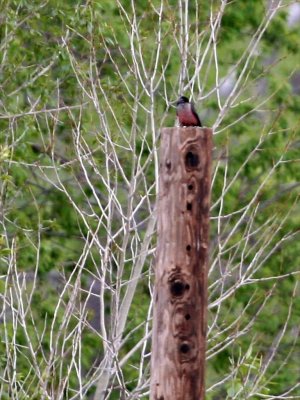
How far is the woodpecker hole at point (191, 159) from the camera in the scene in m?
6.54

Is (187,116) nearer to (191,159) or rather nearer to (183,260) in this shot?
(191,159)

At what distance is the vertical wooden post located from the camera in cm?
654

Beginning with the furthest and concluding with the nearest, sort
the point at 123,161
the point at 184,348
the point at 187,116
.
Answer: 1. the point at 123,161
2. the point at 187,116
3. the point at 184,348

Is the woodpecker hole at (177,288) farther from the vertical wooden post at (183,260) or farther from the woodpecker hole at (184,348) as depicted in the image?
the woodpecker hole at (184,348)

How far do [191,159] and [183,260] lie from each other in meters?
0.45

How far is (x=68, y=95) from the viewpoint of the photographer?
579 inches

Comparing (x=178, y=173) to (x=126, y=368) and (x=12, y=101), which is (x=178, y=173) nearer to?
(x=12, y=101)

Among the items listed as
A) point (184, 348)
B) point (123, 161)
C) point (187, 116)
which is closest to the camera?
point (184, 348)

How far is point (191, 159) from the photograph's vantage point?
21.5ft

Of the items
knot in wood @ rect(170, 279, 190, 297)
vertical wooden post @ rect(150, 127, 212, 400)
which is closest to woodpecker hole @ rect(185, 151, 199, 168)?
vertical wooden post @ rect(150, 127, 212, 400)

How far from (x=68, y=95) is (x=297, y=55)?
374 centimetres

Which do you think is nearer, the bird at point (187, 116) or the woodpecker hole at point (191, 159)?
the woodpecker hole at point (191, 159)

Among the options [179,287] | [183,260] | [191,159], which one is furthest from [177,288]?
[191,159]

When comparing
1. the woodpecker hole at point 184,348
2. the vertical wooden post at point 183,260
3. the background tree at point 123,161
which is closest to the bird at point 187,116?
the vertical wooden post at point 183,260
